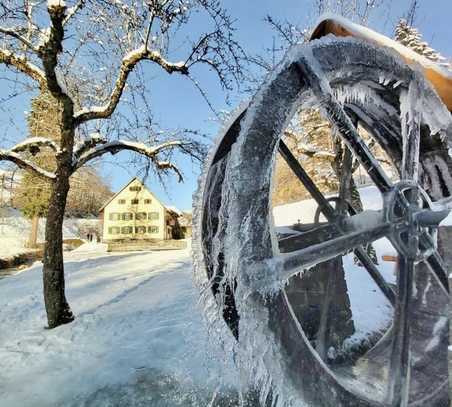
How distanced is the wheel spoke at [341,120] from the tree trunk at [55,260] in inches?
183

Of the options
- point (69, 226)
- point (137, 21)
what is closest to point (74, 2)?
point (137, 21)

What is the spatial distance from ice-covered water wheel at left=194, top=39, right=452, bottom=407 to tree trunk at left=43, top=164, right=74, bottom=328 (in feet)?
12.0

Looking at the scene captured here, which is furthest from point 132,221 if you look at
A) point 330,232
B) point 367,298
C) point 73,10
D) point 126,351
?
point 330,232

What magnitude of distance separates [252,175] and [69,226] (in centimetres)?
4701

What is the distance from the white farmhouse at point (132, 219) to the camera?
37.4 metres

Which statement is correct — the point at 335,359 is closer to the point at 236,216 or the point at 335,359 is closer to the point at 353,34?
the point at 236,216

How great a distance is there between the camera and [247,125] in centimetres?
171

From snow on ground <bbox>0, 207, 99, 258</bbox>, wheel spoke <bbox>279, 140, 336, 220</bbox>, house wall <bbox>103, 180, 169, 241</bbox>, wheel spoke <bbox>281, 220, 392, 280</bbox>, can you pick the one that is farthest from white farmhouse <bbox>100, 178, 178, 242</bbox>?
wheel spoke <bbox>281, 220, 392, 280</bbox>

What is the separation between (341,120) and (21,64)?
529cm

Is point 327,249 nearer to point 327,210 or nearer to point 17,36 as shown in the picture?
point 327,210

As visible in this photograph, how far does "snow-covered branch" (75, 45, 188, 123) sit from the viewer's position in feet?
17.6

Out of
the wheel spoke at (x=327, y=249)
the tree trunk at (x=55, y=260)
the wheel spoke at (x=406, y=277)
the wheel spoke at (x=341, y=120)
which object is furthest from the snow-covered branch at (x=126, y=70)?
the wheel spoke at (x=327, y=249)

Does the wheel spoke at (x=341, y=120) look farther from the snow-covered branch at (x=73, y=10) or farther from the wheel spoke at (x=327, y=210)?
the snow-covered branch at (x=73, y=10)

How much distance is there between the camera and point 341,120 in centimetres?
202
